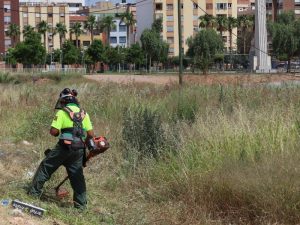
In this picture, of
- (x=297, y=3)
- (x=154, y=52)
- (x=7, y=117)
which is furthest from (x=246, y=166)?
(x=297, y=3)

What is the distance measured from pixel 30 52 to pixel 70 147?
83.3 meters

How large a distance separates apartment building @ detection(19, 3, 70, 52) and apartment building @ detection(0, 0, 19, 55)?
10913 mm

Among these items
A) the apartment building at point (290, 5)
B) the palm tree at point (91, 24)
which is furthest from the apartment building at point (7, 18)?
the apartment building at point (290, 5)

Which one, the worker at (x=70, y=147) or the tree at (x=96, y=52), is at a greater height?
the tree at (x=96, y=52)

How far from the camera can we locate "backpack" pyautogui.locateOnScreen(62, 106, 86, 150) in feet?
24.6

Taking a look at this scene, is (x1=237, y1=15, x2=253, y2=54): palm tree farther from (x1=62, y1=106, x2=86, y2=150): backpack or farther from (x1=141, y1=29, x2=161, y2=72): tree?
(x1=62, y1=106, x2=86, y2=150): backpack

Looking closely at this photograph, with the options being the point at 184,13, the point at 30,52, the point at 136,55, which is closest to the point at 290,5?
the point at 184,13

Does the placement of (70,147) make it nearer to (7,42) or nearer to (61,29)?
(7,42)

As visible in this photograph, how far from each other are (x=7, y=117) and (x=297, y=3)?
369 ft

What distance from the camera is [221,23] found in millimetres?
117750

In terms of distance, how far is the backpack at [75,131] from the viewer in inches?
295

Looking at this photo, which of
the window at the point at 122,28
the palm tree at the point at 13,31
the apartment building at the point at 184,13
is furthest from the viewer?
the window at the point at 122,28

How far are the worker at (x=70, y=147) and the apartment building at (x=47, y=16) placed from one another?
136 meters

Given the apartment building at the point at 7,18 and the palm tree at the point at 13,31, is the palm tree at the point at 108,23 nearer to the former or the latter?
the apartment building at the point at 7,18
